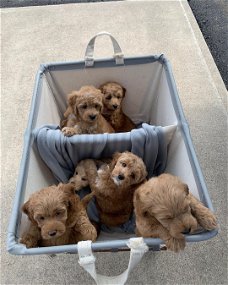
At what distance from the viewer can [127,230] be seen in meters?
1.30

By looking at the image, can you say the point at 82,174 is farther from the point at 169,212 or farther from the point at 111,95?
the point at 169,212

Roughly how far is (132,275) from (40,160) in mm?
605

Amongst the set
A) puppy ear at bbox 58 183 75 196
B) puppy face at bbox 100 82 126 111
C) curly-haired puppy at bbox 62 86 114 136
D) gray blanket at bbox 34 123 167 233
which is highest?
puppy face at bbox 100 82 126 111

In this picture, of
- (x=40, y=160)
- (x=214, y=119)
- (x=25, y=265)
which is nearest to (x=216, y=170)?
(x=214, y=119)

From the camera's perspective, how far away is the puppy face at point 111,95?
4.78ft

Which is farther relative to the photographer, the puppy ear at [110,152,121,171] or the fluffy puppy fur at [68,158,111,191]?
the fluffy puppy fur at [68,158,111,191]

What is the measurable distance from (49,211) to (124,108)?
0.81 meters

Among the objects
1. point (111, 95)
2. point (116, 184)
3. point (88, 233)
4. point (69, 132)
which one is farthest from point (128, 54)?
point (88, 233)

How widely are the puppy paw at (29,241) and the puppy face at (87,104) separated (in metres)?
0.51

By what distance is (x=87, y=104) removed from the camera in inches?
52.2

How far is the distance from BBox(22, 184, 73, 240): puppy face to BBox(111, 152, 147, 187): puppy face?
187 millimetres

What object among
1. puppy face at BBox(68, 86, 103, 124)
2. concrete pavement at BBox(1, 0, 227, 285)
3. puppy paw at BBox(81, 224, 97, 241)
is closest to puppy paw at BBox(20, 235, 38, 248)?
puppy paw at BBox(81, 224, 97, 241)

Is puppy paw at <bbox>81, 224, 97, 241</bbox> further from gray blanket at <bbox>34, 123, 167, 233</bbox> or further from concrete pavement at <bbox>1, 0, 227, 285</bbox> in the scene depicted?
concrete pavement at <bbox>1, 0, 227, 285</bbox>

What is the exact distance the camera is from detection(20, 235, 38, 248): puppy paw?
103cm
